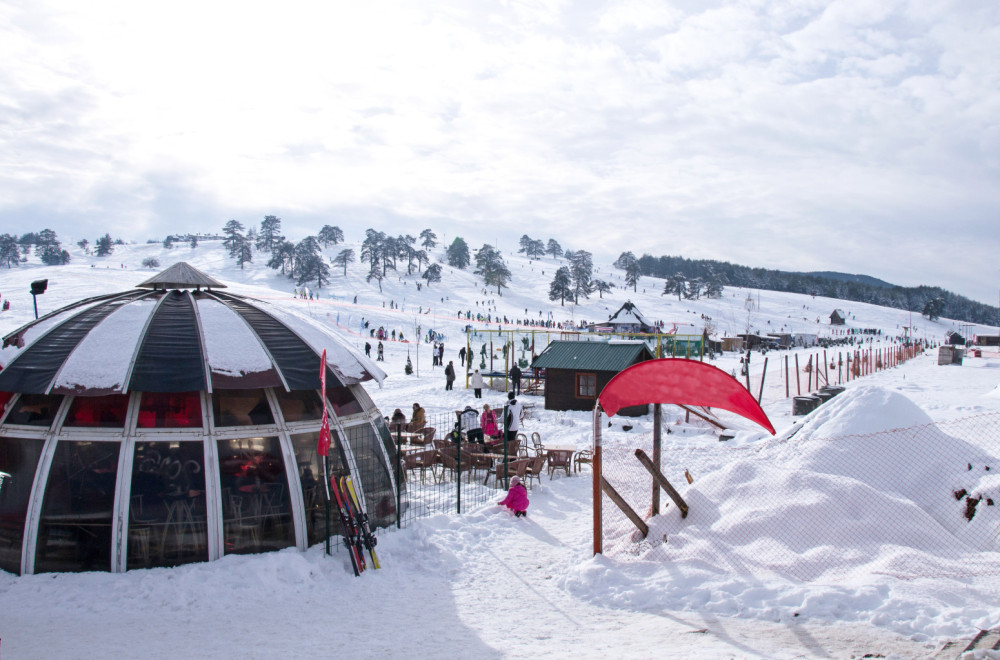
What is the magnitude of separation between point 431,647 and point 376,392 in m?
21.5

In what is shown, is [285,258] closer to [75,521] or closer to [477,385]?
[477,385]

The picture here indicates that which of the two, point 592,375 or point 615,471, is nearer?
point 615,471

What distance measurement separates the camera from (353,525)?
848 centimetres

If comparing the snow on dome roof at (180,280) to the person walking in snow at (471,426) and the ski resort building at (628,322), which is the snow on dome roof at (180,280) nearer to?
the person walking in snow at (471,426)

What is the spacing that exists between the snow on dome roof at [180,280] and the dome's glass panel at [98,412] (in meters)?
2.32

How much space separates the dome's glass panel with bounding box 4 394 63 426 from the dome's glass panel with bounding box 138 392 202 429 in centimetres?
108

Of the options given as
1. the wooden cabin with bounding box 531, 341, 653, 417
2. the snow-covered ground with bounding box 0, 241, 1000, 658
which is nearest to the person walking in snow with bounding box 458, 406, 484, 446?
the snow-covered ground with bounding box 0, 241, 1000, 658

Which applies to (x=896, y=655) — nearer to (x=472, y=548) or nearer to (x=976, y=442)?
(x=472, y=548)

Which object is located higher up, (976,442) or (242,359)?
(242,359)

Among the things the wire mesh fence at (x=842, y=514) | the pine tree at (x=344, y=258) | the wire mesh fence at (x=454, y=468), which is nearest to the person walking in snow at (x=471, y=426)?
the wire mesh fence at (x=454, y=468)

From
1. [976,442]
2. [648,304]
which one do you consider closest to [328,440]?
[976,442]

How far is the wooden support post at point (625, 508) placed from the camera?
28.7 ft

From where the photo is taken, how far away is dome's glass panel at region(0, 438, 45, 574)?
764 centimetres

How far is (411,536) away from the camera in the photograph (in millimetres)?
9133
